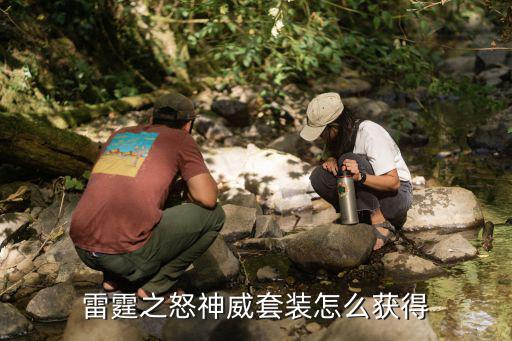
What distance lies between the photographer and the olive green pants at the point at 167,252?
3.52m

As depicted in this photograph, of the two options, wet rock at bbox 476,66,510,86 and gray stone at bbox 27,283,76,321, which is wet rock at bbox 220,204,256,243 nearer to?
gray stone at bbox 27,283,76,321

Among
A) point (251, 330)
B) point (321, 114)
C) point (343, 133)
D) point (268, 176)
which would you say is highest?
point (321, 114)

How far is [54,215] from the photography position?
5691 mm

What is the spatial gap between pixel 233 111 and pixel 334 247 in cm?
477

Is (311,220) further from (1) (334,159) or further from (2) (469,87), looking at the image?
(2) (469,87)

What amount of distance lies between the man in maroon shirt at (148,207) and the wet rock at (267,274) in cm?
83

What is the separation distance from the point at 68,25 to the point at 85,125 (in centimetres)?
207

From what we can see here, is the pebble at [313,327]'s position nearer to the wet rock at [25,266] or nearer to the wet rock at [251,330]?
the wet rock at [251,330]

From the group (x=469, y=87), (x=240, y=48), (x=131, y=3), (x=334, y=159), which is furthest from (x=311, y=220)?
(x=131, y=3)

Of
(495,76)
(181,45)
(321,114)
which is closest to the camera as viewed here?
(321,114)

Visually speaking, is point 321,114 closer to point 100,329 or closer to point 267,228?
point 267,228

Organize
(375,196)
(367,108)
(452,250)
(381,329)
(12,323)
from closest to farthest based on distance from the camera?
(381,329)
(12,323)
(452,250)
(375,196)
(367,108)

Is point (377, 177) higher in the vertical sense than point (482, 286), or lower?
higher

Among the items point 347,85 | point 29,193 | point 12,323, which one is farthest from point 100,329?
point 347,85
